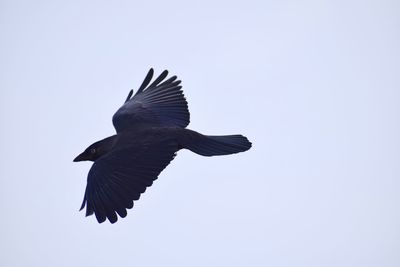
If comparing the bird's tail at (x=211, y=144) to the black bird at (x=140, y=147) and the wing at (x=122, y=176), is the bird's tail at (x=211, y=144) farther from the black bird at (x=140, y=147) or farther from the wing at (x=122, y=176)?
the wing at (x=122, y=176)

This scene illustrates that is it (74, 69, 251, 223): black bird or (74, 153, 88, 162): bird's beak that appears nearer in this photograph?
(74, 69, 251, 223): black bird

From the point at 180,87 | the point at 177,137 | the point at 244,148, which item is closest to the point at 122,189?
the point at 177,137

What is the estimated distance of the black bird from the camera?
10352 millimetres

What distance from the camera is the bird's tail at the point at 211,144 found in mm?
11164

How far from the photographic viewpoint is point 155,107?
41.8 feet

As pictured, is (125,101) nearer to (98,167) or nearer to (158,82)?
(158,82)

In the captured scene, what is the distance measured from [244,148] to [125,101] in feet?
11.0

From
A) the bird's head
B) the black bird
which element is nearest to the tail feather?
the black bird

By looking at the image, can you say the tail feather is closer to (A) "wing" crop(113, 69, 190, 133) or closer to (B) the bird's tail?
(B) the bird's tail

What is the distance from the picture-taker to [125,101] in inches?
538

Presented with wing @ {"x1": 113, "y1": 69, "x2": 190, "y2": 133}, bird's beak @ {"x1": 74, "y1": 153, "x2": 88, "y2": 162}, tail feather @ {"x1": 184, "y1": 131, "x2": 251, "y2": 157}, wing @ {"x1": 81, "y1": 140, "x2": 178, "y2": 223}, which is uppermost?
wing @ {"x1": 113, "y1": 69, "x2": 190, "y2": 133}

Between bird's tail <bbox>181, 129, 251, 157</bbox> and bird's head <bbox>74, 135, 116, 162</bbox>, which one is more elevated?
bird's tail <bbox>181, 129, 251, 157</bbox>

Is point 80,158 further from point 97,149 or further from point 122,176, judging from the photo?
point 122,176

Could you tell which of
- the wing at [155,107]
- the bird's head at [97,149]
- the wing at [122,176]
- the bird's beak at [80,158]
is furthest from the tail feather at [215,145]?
the bird's beak at [80,158]
